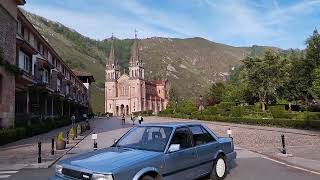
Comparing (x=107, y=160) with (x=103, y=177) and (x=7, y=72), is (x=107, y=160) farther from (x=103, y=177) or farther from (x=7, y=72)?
(x=7, y=72)

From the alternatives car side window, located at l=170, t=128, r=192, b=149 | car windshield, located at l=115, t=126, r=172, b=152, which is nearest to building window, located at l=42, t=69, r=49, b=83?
car windshield, located at l=115, t=126, r=172, b=152

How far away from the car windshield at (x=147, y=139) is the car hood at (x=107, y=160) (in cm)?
35

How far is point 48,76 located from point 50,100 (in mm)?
4256

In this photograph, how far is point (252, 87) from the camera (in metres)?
70.7

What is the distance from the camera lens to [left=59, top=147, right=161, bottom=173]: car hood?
7.26 m

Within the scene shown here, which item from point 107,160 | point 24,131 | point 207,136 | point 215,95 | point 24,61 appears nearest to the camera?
point 107,160

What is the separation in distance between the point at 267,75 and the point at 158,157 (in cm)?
6326

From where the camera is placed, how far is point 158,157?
8.20 meters

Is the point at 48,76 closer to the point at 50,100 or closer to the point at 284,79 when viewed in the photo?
the point at 50,100

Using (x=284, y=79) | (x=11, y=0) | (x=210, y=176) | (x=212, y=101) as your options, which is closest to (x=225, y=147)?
(x=210, y=176)

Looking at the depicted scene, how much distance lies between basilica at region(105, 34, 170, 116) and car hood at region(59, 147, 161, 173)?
412 feet

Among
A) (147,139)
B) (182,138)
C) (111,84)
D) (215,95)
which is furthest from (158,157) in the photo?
(111,84)

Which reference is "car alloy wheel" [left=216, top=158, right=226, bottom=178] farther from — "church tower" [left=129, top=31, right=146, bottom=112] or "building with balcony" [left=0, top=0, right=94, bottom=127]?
"church tower" [left=129, top=31, right=146, bottom=112]

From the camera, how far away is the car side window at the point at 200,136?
32.5ft
